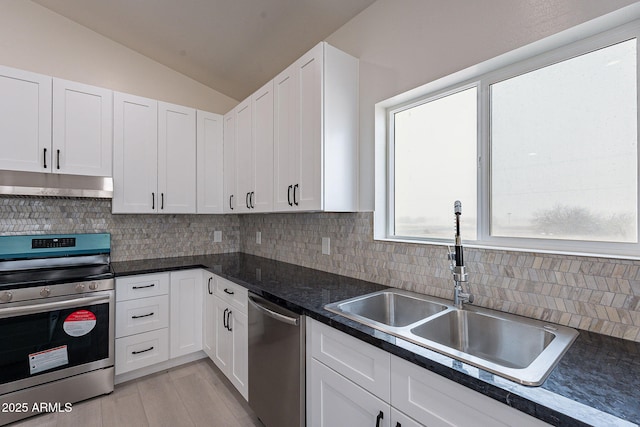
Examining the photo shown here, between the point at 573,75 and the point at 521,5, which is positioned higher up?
the point at 521,5

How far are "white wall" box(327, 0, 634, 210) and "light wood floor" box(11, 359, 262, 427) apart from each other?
1.69 meters

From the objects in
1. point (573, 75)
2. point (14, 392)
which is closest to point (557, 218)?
point (573, 75)

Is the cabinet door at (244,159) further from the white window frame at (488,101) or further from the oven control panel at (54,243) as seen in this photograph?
the oven control panel at (54,243)

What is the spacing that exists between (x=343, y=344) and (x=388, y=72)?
1581 millimetres

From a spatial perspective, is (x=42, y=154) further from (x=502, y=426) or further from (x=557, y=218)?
(x=557, y=218)

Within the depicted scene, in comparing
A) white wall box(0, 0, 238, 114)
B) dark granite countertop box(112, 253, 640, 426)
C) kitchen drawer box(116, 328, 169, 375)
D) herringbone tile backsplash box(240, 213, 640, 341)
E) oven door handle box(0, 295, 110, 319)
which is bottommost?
kitchen drawer box(116, 328, 169, 375)

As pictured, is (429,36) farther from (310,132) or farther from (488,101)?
(310,132)

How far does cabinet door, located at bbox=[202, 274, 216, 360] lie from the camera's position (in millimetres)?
2521

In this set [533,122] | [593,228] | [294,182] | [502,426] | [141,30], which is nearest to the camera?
[502,426]

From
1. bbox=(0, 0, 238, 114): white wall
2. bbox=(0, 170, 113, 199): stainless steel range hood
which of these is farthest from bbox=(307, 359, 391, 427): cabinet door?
bbox=(0, 0, 238, 114): white wall

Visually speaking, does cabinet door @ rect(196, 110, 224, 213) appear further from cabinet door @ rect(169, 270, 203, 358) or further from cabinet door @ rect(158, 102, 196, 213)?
cabinet door @ rect(169, 270, 203, 358)

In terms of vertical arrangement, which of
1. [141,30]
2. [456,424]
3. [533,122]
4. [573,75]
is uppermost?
[141,30]

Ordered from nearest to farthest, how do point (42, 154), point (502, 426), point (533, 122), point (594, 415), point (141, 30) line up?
point (594, 415), point (502, 426), point (533, 122), point (42, 154), point (141, 30)

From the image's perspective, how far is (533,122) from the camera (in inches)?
55.8
